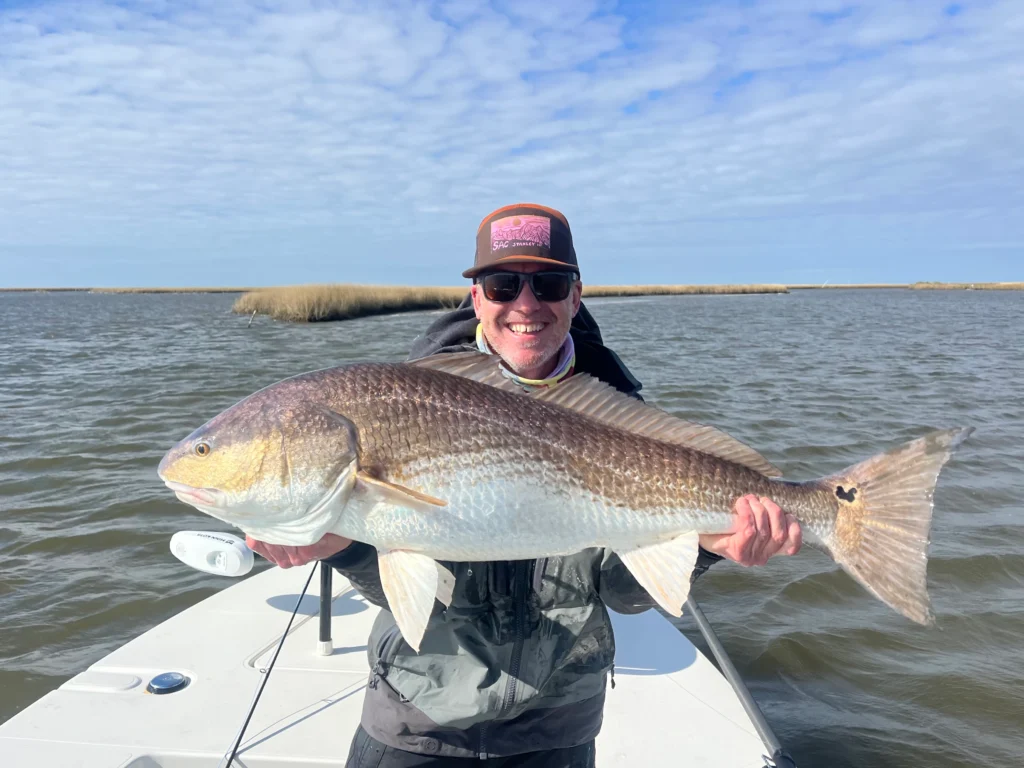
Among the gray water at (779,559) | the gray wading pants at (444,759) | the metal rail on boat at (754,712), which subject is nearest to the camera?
the gray wading pants at (444,759)

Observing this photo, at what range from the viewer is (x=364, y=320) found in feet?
133

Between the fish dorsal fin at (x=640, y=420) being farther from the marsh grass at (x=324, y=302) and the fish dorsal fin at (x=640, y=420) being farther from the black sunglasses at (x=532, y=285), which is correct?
the marsh grass at (x=324, y=302)

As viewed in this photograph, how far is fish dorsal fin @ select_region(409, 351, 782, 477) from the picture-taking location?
102 inches

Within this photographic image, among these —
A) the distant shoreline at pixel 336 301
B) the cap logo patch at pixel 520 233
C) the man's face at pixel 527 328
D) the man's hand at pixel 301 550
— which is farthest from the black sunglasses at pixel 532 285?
the distant shoreline at pixel 336 301

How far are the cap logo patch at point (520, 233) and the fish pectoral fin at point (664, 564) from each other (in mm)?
1470

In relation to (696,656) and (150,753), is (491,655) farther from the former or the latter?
(696,656)

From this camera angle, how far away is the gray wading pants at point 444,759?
8.83ft

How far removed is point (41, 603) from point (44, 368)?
53.6 feet

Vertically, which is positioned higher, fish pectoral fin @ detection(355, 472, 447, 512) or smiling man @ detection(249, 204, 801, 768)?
fish pectoral fin @ detection(355, 472, 447, 512)

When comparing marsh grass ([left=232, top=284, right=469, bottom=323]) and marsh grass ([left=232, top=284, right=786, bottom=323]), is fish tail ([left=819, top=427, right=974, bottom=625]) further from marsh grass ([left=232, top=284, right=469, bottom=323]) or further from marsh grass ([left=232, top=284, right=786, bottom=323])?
marsh grass ([left=232, top=284, right=786, bottom=323])

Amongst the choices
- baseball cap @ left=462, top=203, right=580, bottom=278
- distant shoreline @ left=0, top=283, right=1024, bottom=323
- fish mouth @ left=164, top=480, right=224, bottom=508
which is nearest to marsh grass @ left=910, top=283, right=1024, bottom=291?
distant shoreline @ left=0, top=283, right=1024, bottom=323

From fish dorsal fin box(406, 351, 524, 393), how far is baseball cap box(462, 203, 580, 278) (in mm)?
694

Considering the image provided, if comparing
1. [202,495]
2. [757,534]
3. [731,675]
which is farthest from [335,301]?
[757,534]

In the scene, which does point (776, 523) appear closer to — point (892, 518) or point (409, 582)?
point (892, 518)
